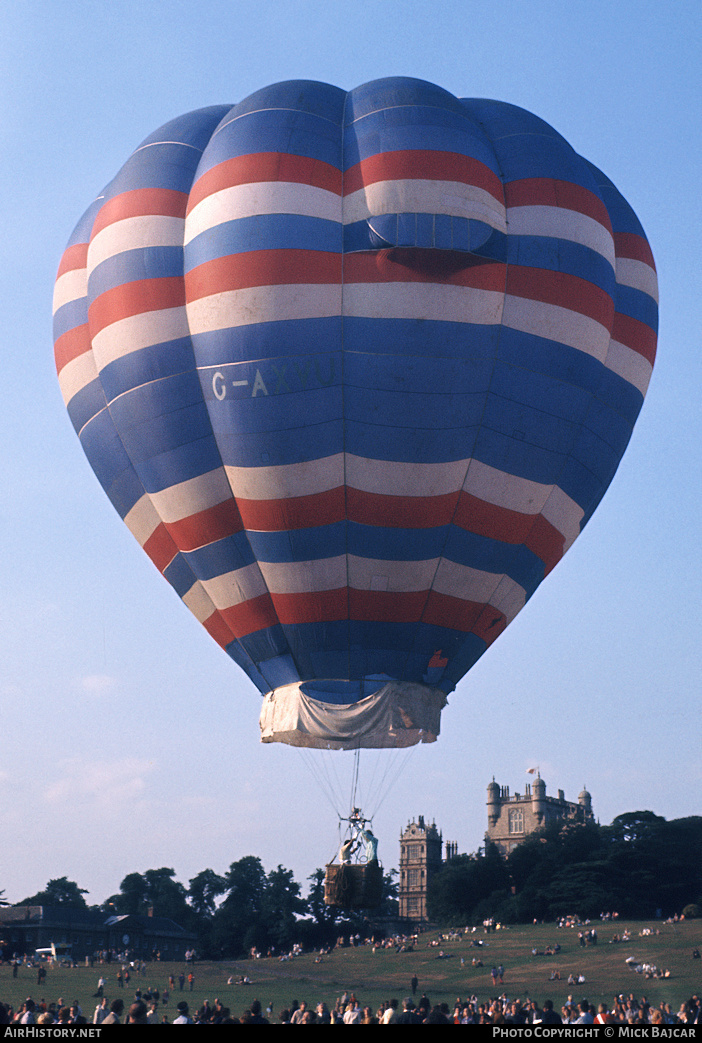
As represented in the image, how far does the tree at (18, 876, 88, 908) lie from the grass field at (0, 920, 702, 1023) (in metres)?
37.8

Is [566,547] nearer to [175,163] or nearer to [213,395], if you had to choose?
[213,395]

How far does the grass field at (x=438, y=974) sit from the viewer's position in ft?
104

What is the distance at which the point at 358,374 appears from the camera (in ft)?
52.9

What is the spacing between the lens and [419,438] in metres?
16.4

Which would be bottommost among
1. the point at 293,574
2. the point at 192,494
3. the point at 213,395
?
the point at 293,574

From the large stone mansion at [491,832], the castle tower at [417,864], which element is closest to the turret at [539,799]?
the large stone mansion at [491,832]

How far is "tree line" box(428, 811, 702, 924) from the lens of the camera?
64.0 m

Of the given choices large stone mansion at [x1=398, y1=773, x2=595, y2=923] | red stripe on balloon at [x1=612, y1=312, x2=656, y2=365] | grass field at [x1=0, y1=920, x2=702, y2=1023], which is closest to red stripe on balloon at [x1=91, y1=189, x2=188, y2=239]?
red stripe on balloon at [x1=612, y1=312, x2=656, y2=365]

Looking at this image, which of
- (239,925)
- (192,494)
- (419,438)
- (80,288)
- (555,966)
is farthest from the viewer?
(239,925)

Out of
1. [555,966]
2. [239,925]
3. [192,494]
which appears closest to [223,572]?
[192,494]

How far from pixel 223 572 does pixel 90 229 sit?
678cm

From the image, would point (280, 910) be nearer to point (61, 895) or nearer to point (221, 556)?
point (61, 895)

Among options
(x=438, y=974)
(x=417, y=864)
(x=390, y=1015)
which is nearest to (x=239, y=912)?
(x=438, y=974)

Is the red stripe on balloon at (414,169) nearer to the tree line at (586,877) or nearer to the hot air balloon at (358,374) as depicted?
the hot air balloon at (358,374)
